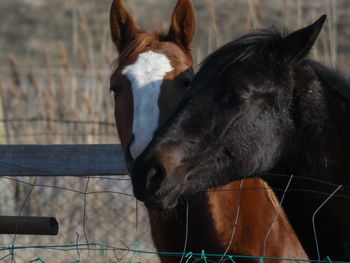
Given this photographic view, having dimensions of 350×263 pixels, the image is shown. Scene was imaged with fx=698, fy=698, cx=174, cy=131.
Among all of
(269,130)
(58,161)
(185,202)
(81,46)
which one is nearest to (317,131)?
(269,130)

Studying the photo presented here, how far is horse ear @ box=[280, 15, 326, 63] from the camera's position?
3.00 m

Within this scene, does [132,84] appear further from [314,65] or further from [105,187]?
[105,187]

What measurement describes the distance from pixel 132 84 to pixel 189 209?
2.43 ft

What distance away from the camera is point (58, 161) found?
434 centimetres

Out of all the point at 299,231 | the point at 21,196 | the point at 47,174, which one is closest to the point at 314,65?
the point at 299,231

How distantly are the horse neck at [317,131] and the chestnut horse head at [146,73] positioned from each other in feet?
2.50

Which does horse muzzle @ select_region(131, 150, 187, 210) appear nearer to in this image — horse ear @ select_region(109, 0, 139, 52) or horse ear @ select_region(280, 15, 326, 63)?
horse ear @ select_region(280, 15, 326, 63)

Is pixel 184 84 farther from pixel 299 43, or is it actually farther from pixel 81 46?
pixel 81 46

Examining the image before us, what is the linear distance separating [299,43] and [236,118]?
432mm

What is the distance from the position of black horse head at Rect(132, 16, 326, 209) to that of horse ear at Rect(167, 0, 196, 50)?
43.9 inches

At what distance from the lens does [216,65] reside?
3156 mm

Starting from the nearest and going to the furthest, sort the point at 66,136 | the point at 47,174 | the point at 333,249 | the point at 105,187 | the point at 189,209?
1. the point at 333,249
2. the point at 189,209
3. the point at 47,174
4. the point at 105,187
5. the point at 66,136

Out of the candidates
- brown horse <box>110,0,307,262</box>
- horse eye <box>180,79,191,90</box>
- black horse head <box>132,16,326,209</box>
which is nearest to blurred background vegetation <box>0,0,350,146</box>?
black horse head <box>132,16,326,209</box>

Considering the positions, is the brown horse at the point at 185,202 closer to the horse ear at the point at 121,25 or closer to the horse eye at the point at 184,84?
Answer: the horse eye at the point at 184,84
